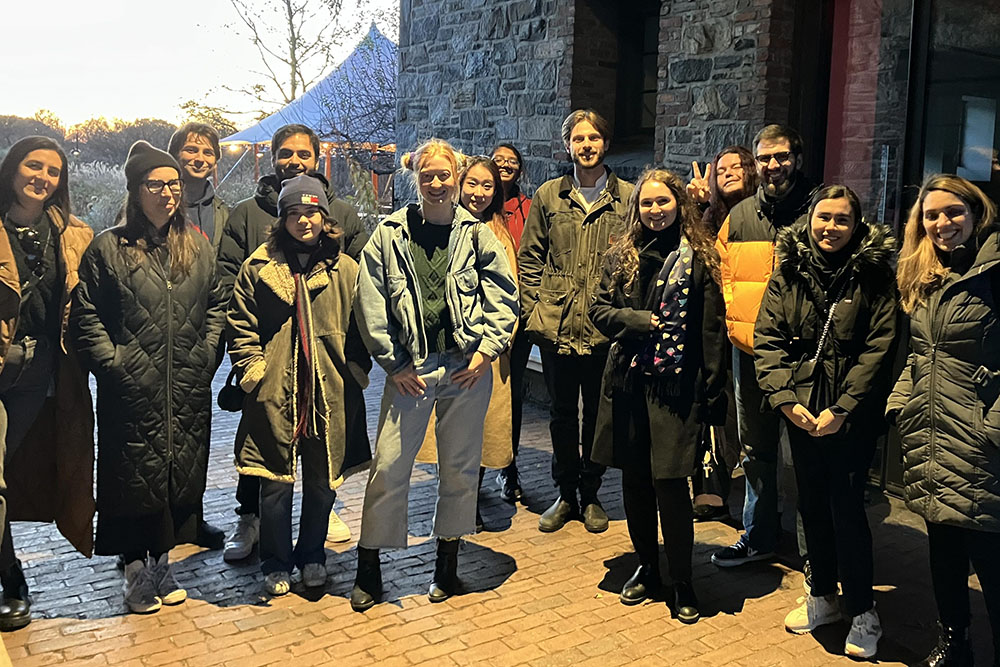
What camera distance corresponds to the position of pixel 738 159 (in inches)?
200

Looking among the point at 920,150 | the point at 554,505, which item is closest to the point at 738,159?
the point at 920,150

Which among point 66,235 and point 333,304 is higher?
point 66,235

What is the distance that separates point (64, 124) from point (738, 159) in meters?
11.5

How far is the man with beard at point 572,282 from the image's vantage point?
5.12 metres

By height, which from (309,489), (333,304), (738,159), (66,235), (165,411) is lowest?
(309,489)

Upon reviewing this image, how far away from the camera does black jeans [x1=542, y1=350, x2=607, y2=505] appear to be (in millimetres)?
5258

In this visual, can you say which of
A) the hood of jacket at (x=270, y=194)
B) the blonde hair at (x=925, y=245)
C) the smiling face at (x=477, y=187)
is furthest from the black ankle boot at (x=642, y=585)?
the hood of jacket at (x=270, y=194)

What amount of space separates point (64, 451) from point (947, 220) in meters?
3.80

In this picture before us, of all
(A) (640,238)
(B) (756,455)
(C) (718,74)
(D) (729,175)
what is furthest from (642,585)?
(C) (718,74)

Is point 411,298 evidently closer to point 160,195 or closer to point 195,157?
point 160,195

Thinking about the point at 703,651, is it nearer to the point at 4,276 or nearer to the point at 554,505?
the point at 554,505

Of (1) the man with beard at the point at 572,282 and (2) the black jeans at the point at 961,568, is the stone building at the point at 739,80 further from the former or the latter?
(2) the black jeans at the point at 961,568

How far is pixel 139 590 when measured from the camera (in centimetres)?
424

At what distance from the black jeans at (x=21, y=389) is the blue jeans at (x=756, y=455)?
10.4ft
